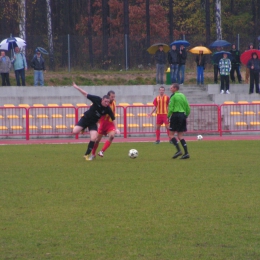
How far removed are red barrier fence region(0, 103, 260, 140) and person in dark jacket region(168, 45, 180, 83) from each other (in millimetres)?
5029

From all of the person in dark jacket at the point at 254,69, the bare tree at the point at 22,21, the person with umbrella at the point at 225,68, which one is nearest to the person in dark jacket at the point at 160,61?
the person with umbrella at the point at 225,68

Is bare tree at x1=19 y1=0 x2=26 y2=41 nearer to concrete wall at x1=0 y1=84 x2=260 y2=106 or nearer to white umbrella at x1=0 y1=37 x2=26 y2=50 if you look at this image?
white umbrella at x1=0 y1=37 x2=26 y2=50

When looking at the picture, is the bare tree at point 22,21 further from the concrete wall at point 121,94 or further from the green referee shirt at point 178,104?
the green referee shirt at point 178,104

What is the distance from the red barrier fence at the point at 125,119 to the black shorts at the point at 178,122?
26.9ft

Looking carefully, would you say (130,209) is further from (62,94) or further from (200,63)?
(200,63)

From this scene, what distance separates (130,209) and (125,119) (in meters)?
14.9

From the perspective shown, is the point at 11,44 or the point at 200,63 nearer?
the point at 11,44

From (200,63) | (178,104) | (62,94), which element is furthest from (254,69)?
(178,104)

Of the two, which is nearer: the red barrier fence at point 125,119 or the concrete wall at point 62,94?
the red barrier fence at point 125,119

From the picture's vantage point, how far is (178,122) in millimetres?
15477

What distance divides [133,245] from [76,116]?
17.1 metres

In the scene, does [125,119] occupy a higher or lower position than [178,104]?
lower

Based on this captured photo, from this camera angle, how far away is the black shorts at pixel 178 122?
50.6 feet

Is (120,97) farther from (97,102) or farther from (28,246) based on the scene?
(28,246)
